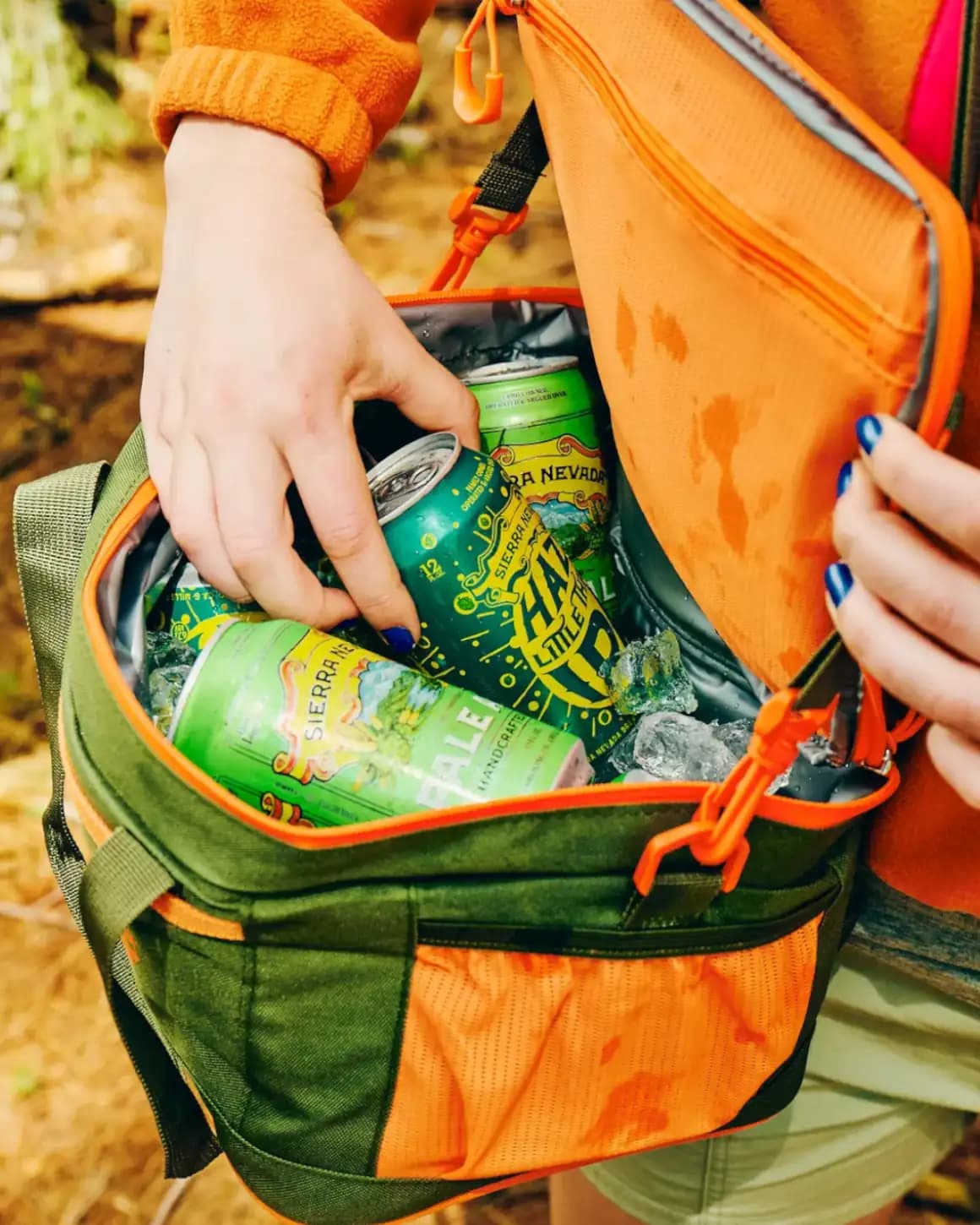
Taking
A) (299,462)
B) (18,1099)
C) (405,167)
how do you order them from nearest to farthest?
(299,462), (18,1099), (405,167)

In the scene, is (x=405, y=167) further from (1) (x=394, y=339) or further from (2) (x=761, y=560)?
(2) (x=761, y=560)

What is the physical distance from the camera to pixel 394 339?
752 mm

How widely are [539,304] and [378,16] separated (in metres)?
0.26

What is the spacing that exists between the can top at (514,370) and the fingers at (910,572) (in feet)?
1.37

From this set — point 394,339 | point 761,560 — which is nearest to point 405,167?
point 394,339

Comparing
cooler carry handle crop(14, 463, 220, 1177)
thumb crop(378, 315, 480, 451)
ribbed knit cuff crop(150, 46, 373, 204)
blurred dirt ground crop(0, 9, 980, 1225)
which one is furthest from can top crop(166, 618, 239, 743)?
blurred dirt ground crop(0, 9, 980, 1225)

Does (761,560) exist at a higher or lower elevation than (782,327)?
lower

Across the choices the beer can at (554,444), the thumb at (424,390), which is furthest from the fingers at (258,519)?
the beer can at (554,444)

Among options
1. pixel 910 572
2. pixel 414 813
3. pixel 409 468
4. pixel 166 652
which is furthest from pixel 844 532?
pixel 166 652

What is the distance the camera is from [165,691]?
0.73m

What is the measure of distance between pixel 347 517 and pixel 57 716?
271 millimetres

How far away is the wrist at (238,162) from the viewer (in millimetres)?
731

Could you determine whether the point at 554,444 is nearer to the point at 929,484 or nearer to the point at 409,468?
the point at 409,468

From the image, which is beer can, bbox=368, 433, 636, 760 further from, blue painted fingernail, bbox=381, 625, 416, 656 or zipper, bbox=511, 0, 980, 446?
zipper, bbox=511, 0, 980, 446
